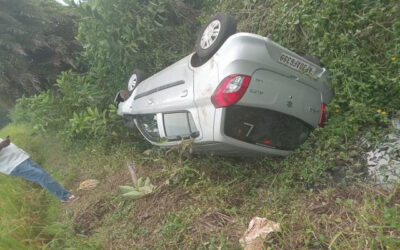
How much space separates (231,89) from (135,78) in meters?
2.96

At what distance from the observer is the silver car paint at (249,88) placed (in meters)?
3.00

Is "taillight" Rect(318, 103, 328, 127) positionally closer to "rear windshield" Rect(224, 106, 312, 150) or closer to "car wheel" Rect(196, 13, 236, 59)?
"rear windshield" Rect(224, 106, 312, 150)

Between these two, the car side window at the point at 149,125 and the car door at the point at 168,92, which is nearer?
the car door at the point at 168,92

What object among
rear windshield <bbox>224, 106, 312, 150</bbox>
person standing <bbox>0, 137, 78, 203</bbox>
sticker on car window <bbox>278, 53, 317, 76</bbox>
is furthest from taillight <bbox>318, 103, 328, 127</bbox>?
person standing <bbox>0, 137, 78, 203</bbox>

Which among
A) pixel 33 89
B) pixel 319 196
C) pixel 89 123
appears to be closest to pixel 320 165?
pixel 319 196

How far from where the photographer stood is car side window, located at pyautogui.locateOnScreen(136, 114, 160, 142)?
423 cm

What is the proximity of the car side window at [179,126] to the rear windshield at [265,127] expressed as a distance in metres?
0.53

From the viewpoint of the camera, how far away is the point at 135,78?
17.9ft

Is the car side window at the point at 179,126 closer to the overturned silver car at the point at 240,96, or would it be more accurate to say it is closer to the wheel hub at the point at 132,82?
the overturned silver car at the point at 240,96

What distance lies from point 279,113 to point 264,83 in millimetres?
408

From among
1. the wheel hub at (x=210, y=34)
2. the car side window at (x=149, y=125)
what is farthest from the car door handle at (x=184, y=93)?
the car side window at (x=149, y=125)

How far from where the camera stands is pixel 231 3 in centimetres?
552

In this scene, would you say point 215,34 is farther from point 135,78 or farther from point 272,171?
point 135,78

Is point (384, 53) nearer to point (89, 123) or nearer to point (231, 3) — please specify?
point (231, 3)
